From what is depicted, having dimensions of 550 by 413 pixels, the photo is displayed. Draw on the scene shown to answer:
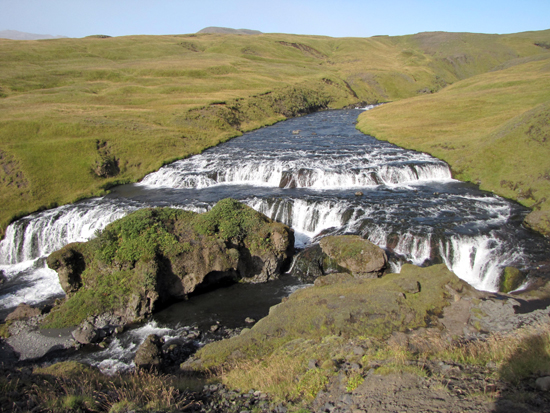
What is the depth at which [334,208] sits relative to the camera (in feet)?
91.6

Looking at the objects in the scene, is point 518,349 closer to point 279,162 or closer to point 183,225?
point 183,225

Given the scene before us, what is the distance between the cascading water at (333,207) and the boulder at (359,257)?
177 cm

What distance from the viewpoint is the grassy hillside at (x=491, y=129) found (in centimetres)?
3184

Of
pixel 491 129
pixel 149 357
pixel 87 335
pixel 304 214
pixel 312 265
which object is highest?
pixel 491 129

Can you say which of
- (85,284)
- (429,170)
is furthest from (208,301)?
(429,170)

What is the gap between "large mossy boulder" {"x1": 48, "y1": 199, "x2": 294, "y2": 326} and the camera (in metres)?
18.9

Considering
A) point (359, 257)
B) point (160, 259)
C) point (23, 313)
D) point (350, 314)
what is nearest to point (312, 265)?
point (359, 257)

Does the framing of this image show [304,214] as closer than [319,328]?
No

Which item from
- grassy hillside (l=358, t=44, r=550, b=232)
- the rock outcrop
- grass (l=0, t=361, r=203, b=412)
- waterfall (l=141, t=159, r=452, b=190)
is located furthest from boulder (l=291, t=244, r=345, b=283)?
grassy hillside (l=358, t=44, r=550, b=232)

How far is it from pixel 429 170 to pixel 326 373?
31.7 meters

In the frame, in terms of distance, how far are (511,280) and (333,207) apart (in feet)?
42.0

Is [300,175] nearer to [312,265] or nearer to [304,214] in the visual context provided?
[304,214]

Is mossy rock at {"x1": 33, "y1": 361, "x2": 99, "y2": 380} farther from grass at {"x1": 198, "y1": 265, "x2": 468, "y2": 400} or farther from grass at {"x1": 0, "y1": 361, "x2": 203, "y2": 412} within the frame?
grass at {"x1": 198, "y1": 265, "x2": 468, "y2": 400}

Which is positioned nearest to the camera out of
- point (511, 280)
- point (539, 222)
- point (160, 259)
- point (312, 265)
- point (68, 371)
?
point (68, 371)
